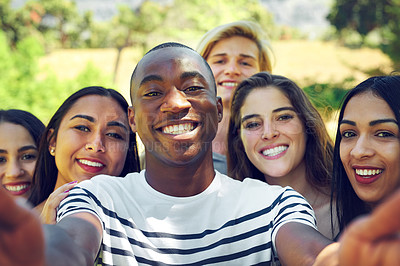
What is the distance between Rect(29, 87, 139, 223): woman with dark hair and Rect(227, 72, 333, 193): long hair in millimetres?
948

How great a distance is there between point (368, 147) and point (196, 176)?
43.1 inches

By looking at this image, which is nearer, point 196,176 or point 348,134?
point 196,176

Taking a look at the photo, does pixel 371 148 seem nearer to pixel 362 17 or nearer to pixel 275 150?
pixel 275 150

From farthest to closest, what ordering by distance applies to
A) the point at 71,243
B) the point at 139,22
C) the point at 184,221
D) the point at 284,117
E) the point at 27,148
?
the point at 139,22 → the point at 27,148 → the point at 284,117 → the point at 184,221 → the point at 71,243

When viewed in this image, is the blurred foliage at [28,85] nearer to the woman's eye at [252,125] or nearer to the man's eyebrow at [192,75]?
the woman's eye at [252,125]

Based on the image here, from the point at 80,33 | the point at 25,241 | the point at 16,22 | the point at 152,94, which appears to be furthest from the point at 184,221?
the point at 80,33

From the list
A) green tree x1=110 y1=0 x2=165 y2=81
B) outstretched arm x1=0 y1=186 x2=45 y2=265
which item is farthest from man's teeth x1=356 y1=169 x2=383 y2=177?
green tree x1=110 y1=0 x2=165 y2=81

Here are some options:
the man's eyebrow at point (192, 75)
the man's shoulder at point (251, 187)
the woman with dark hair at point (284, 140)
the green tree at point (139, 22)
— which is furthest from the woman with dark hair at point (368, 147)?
the green tree at point (139, 22)

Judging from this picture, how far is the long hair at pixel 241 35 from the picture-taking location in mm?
4793

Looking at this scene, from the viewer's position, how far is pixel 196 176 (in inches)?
96.9

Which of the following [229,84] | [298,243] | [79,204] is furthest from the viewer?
[229,84]

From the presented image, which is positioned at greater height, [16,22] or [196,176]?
[16,22]

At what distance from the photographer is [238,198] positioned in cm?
241

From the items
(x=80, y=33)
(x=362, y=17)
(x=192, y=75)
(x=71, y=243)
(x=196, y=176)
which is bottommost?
(x=71, y=243)
